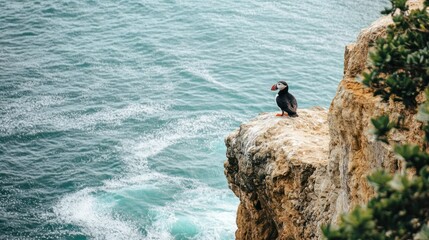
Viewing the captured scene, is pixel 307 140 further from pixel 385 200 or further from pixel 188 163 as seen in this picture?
pixel 188 163

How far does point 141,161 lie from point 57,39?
3541 cm

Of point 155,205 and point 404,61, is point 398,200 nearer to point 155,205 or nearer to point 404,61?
point 404,61

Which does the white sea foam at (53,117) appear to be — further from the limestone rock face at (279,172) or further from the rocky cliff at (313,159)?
the limestone rock face at (279,172)

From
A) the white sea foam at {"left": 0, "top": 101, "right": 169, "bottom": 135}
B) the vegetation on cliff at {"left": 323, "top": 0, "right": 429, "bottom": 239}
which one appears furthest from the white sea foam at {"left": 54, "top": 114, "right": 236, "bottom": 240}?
the vegetation on cliff at {"left": 323, "top": 0, "right": 429, "bottom": 239}

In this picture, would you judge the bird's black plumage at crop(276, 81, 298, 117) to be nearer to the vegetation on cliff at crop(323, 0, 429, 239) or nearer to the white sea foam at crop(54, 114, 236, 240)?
the vegetation on cliff at crop(323, 0, 429, 239)

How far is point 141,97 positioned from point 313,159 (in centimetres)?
4805

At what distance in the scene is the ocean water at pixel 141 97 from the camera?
50.1 meters

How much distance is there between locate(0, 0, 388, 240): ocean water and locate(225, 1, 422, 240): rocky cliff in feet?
69.2

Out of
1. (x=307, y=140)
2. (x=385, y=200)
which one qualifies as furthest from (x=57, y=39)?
(x=385, y=200)

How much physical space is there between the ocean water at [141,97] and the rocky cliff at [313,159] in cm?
2109

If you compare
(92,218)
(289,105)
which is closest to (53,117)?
(92,218)

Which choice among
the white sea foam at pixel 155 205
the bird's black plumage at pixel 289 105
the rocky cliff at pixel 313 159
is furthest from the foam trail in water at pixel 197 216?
the bird's black plumage at pixel 289 105

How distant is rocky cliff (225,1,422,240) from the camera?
17.2 meters

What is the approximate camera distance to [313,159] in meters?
22.3
